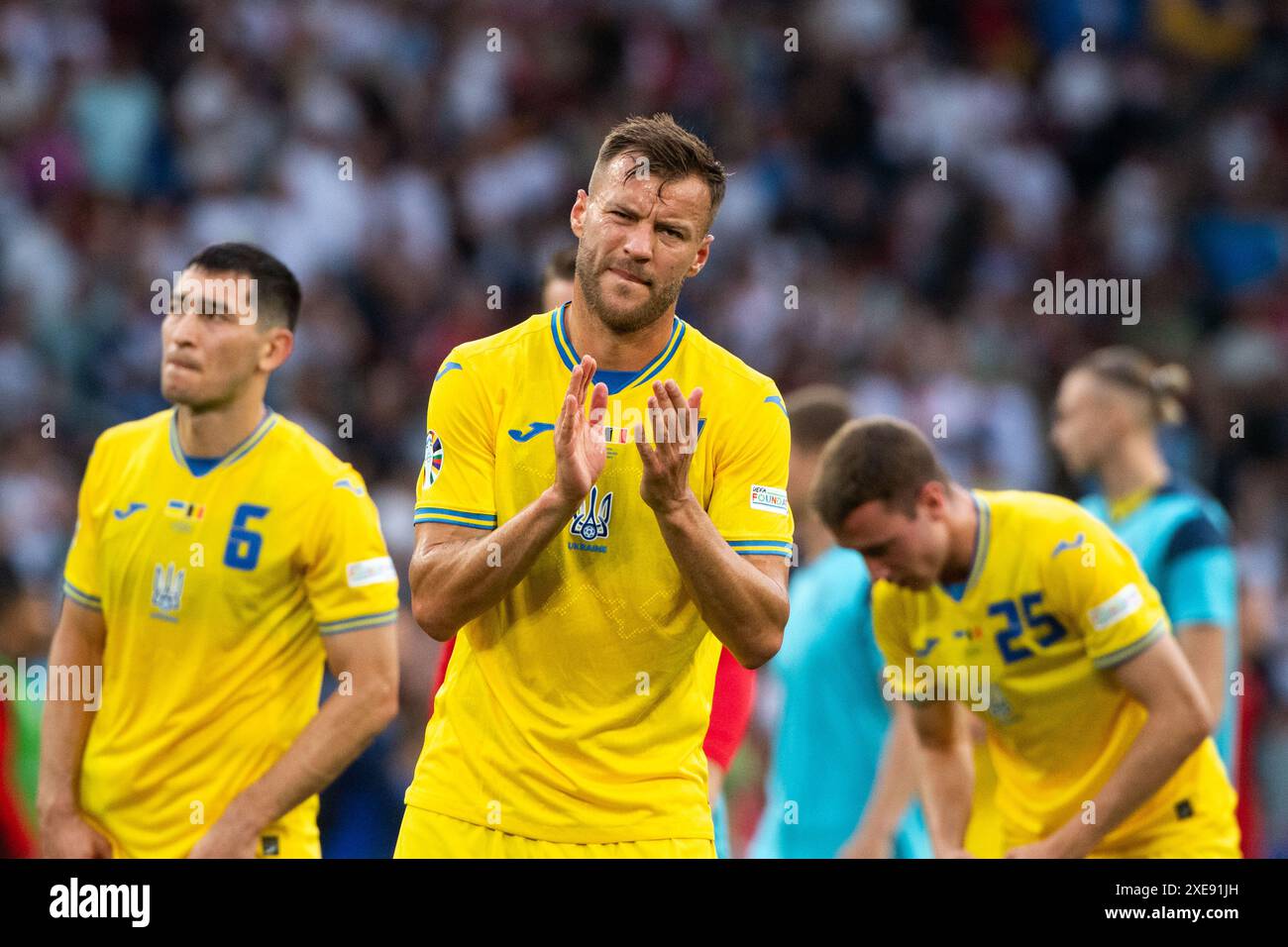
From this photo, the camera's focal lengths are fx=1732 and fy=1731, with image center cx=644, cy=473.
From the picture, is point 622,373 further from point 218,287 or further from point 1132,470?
point 1132,470

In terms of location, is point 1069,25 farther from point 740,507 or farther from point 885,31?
point 740,507

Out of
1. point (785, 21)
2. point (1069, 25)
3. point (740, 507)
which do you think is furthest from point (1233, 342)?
point (740, 507)

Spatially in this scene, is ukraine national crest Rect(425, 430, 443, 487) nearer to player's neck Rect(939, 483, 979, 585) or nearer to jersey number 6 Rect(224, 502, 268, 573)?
jersey number 6 Rect(224, 502, 268, 573)

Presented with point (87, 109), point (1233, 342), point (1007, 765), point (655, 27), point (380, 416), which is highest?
point (655, 27)

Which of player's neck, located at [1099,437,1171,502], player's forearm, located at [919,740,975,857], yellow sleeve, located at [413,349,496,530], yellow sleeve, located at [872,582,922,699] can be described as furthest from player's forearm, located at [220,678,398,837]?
player's neck, located at [1099,437,1171,502]

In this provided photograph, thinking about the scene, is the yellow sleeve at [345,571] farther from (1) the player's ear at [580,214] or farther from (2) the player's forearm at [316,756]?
(1) the player's ear at [580,214]

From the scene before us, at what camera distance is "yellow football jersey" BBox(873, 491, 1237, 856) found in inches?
191

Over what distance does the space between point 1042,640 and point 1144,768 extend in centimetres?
47

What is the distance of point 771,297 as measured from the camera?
1180 centimetres

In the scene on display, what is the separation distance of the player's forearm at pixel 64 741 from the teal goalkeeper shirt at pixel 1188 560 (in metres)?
3.51

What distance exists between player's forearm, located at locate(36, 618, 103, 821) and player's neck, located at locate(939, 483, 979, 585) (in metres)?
2.43

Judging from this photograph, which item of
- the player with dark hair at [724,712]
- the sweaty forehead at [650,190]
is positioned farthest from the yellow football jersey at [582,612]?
the player with dark hair at [724,712]

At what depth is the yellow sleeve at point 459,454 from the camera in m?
3.71

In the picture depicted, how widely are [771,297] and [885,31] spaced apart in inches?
118
